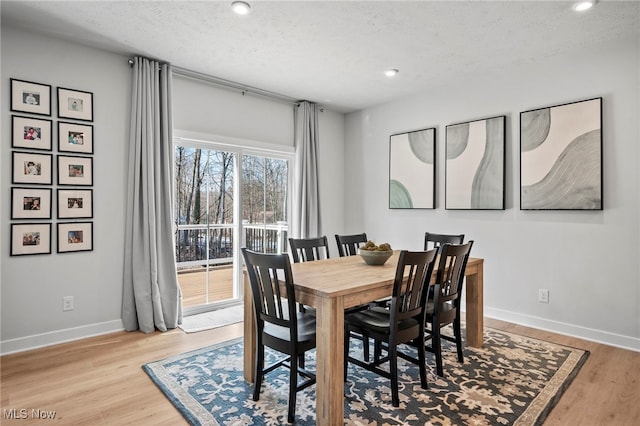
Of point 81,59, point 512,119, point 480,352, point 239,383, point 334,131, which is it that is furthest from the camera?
point 334,131

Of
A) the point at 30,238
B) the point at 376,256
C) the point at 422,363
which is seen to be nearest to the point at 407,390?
the point at 422,363

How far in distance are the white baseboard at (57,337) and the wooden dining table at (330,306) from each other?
5.78 feet

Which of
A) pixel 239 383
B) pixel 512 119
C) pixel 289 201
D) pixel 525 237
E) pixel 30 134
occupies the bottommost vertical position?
pixel 239 383

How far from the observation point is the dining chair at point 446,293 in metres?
2.50

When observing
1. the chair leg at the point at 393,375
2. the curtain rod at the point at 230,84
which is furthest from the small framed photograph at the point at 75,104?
the chair leg at the point at 393,375

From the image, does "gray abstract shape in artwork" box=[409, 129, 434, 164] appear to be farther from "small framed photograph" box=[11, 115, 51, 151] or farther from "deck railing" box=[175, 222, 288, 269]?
"small framed photograph" box=[11, 115, 51, 151]

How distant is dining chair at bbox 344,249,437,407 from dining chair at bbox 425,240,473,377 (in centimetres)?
17

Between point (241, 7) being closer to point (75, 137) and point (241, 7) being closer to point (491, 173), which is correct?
point (75, 137)

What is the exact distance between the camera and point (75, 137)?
3229mm

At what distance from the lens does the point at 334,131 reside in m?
5.54

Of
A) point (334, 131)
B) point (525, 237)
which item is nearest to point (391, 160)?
point (334, 131)

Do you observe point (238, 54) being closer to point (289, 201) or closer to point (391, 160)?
point (289, 201)

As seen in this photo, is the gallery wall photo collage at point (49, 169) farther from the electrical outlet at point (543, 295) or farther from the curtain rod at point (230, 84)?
the electrical outlet at point (543, 295)

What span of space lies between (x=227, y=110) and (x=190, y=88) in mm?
480
